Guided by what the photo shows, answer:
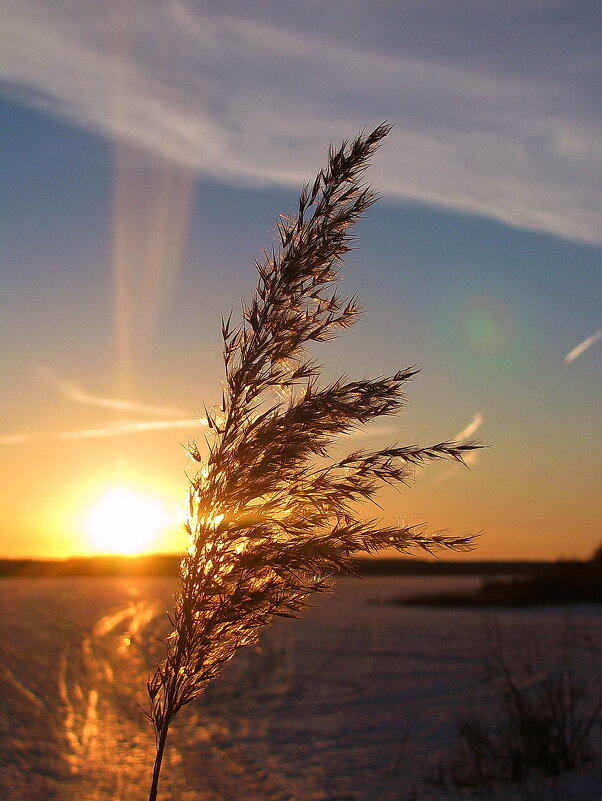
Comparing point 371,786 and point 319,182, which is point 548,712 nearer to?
point 371,786

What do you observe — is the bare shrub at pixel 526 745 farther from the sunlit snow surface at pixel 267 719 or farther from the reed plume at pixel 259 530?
the reed plume at pixel 259 530

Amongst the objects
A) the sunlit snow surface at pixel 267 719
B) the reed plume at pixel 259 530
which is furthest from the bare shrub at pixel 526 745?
the reed plume at pixel 259 530

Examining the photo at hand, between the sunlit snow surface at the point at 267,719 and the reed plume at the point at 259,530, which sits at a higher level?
the reed plume at the point at 259,530

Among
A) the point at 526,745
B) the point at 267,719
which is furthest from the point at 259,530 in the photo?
the point at 267,719

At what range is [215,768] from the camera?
37.0 ft

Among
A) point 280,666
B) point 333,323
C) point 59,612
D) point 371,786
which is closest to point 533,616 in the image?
point 280,666

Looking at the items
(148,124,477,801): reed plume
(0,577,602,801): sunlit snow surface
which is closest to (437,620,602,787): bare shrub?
(0,577,602,801): sunlit snow surface

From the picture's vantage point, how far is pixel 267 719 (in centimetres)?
1488

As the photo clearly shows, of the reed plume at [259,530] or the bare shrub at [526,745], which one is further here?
the bare shrub at [526,745]

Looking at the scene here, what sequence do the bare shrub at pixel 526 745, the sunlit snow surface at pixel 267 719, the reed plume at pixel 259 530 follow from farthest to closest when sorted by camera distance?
the sunlit snow surface at pixel 267 719
the bare shrub at pixel 526 745
the reed plume at pixel 259 530

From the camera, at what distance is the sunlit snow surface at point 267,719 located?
1005 cm

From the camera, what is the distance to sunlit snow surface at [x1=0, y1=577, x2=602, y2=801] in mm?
10055

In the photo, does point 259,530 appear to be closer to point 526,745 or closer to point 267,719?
point 526,745

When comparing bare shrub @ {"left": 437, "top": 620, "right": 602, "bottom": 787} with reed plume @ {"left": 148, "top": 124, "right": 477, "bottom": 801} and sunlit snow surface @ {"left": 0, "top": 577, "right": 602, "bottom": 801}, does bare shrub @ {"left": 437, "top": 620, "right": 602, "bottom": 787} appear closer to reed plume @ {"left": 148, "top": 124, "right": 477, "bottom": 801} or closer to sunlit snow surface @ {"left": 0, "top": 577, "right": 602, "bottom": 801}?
sunlit snow surface @ {"left": 0, "top": 577, "right": 602, "bottom": 801}
